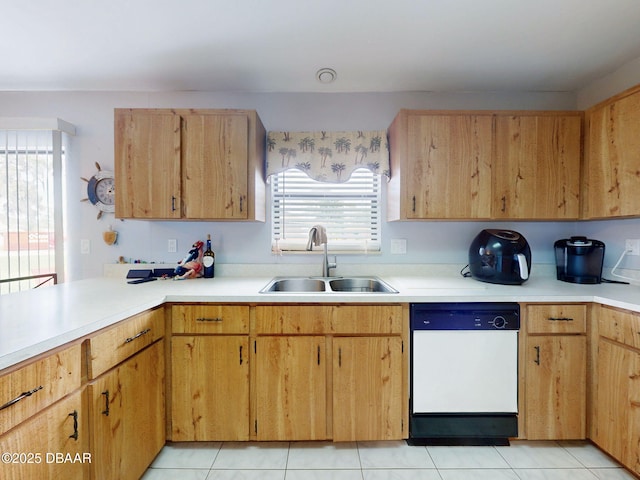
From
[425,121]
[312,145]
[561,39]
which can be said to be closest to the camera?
[561,39]

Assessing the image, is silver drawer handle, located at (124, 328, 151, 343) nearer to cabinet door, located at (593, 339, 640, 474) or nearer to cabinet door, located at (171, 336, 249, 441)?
cabinet door, located at (171, 336, 249, 441)

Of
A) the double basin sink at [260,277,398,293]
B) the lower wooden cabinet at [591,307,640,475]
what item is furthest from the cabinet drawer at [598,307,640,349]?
the double basin sink at [260,277,398,293]

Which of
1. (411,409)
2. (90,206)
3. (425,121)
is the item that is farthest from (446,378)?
(90,206)

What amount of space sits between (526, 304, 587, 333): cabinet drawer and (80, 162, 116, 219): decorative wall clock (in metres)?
2.94

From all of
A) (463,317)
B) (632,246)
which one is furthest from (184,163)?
(632,246)

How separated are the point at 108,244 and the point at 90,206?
325mm

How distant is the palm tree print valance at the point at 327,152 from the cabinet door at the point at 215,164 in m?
0.34

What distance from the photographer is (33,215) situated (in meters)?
2.19

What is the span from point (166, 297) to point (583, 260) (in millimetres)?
2625

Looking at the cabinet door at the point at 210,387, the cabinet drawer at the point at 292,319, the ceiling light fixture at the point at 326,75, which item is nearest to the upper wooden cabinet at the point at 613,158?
the ceiling light fixture at the point at 326,75

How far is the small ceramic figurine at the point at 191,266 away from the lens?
82.5 inches

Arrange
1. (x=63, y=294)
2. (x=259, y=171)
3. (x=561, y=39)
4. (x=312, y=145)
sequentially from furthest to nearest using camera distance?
(x=312, y=145), (x=259, y=171), (x=561, y=39), (x=63, y=294)

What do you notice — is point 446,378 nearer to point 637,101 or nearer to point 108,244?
point 637,101

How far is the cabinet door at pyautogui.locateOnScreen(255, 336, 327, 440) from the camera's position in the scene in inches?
63.5
